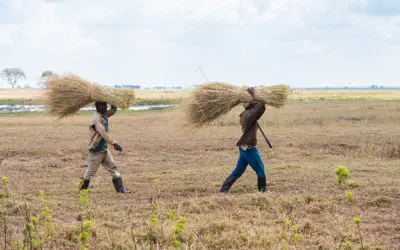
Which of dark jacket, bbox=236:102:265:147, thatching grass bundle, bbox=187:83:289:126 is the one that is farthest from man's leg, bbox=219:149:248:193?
thatching grass bundle, bbox=187:83:289:126

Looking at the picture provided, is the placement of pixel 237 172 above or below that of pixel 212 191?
above

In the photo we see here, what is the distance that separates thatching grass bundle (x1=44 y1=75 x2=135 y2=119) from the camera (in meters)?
8.55

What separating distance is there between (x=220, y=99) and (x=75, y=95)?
2.43 m

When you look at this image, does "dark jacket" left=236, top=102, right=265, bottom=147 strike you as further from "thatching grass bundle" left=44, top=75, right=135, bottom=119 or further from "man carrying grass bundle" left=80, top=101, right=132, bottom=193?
"thatching grass bundle" left=44, top=75, right=135, bottom=119

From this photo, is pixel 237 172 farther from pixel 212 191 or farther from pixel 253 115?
pixel 253 115

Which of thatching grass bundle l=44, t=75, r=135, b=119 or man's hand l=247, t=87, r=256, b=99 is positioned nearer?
man's hand l=247, t=87, r=256, b=99

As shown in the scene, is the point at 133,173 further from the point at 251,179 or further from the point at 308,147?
the point at 308,147

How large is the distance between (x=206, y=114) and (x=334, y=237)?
134 inches

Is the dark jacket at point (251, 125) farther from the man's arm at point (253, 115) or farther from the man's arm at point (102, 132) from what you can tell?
the man's arm at point (102, 132)

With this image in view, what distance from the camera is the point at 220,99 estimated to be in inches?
331

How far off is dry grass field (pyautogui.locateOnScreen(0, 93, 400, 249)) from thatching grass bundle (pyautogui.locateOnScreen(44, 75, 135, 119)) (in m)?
0.99

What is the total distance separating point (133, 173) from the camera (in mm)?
11180

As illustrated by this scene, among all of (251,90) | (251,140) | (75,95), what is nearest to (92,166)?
(75,95)

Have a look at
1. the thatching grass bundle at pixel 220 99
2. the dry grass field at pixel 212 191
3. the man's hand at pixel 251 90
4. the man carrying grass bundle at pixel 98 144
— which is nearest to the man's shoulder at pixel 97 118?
the man carrying grass bundle at pixel 98 144
